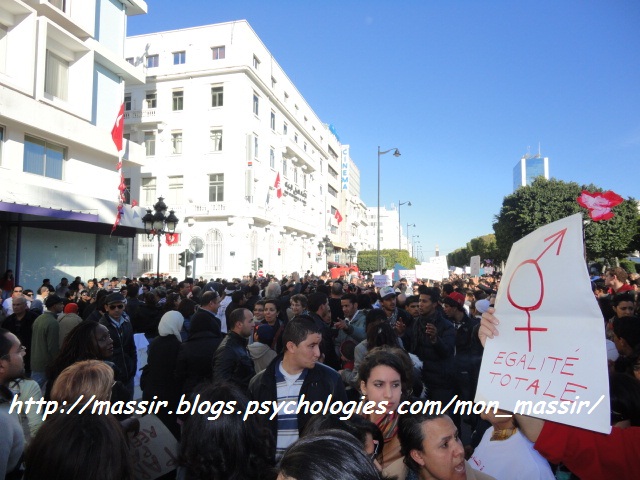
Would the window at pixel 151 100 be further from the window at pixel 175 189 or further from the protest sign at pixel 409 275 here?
the protest sign at pixel 409 275

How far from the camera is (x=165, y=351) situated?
16.2 ft

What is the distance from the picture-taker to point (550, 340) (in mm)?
2109

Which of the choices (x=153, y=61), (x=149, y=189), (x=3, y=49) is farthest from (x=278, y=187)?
(x=3, y=49)

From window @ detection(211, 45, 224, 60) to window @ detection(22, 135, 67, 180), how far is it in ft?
59.6

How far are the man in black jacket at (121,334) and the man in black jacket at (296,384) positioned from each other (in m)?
2.67

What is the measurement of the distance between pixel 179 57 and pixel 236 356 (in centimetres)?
3582

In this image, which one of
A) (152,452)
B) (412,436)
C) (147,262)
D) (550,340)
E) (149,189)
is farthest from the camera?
(149,189)

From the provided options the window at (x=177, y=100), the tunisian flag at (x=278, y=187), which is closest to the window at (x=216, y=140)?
the window at (x=177, y=100)

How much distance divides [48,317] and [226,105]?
2988 centimetres

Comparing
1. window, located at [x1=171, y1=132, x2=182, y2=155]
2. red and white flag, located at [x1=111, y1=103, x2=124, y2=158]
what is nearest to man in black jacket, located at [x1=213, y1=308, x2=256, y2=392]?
red and white flag, located at [x1=111, y1=103, x2=124, y2=158]

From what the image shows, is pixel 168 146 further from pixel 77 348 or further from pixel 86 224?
pixel 77 348

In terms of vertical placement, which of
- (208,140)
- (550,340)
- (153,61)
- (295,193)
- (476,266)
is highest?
(153,61)

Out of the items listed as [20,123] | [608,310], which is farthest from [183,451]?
[20,123]

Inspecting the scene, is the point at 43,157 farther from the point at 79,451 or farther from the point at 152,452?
the point at 79,451
